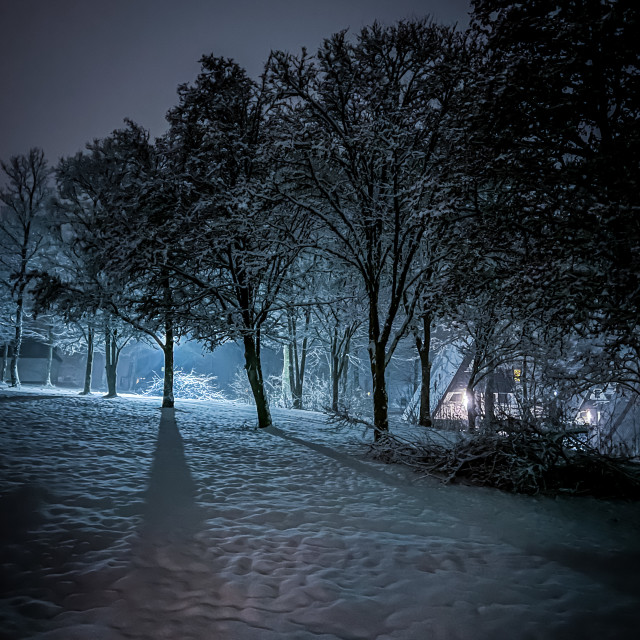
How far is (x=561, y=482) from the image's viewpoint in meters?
6.41

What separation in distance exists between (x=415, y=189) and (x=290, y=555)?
581 centimetres

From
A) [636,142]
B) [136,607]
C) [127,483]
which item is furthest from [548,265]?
[127,483]

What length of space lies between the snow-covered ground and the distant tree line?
292 centimetres

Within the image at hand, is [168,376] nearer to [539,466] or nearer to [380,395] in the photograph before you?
[380,395]

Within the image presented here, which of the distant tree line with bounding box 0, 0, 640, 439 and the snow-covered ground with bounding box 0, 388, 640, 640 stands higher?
the distant tree line with bounding box 0, 0, 640, 439

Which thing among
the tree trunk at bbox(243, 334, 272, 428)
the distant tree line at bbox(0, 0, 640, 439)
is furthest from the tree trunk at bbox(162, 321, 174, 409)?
the tree trunk at bbox(243, 334, 272, 428)

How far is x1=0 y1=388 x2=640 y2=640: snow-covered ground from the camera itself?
267 cm

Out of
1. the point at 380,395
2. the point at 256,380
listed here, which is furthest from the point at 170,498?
the point at 256,380

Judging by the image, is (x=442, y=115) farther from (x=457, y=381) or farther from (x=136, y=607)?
(x=457, y=381)

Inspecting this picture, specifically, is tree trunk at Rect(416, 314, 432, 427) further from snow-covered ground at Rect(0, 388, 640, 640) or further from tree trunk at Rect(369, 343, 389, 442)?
snow-covered ground at Rect(0, 388, 640, 640)

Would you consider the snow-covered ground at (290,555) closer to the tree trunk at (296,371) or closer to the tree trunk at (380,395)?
the tree trunk at (380,395)

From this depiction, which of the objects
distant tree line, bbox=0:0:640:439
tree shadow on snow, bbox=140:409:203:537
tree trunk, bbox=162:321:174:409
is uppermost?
distant tree line, bbox=0:0:640:439

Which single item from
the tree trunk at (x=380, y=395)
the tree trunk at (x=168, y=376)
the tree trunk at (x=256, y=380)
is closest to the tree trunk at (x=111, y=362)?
the tree trunk at (x=168, y=376)

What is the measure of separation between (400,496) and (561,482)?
269 centimetres
